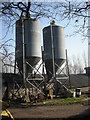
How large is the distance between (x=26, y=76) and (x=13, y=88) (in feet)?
3.37

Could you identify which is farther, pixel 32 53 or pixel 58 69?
pixel 58 69

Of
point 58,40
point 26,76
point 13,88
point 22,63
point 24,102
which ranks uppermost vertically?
point 58,40

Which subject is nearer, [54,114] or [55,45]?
[54,114]

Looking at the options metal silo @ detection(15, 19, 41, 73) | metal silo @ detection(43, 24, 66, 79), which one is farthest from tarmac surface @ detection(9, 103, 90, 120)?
metal silo @ detection(43, 24, 66, 79)

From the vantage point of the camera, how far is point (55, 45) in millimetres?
10875

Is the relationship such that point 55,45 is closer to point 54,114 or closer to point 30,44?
point 30,44

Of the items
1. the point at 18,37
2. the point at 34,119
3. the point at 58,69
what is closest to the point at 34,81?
the point at 58,69

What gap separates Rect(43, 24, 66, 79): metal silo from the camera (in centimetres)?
1085

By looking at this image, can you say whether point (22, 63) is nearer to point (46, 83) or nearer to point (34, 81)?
point (34, 81)

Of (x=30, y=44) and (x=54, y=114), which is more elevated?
(x=30, y=44)

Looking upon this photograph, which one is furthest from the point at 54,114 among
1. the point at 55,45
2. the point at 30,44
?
the point at 55,45

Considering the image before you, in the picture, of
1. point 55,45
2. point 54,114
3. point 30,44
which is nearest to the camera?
point 54,114

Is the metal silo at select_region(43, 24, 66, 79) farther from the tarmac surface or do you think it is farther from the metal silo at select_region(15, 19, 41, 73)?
the tarmac surface

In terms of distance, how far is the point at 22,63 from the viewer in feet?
32.0
